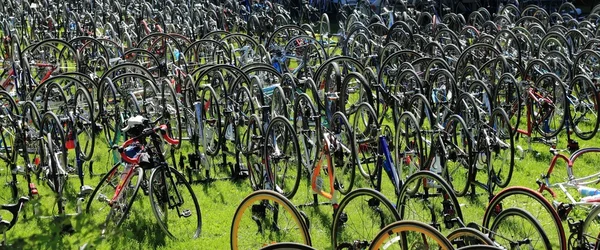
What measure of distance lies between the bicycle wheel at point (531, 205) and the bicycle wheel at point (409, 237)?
723 millimetres

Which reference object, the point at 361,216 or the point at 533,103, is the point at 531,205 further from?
the point at 533,103

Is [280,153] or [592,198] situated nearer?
[592,198]

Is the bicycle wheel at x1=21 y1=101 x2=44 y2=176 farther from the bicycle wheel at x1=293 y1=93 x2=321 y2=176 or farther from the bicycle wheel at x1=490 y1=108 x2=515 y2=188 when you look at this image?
the bicycle wheel at x1=490 y1=108 x2=515 y2=188

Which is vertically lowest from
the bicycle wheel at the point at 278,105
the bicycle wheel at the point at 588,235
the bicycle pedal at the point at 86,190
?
the bicycle wheel at the point at 588,235

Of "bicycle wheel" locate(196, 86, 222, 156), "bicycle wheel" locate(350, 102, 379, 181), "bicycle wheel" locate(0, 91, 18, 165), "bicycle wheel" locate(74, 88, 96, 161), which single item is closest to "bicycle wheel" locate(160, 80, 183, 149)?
"bicycle wheel" locate(196, 86, 222, 156)

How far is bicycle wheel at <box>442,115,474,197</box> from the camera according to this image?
7.01m

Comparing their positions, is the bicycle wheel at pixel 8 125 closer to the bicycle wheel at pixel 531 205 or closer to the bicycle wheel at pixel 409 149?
the bicycle wheel at pixel 409 149

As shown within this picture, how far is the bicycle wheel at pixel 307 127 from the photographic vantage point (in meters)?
7.21

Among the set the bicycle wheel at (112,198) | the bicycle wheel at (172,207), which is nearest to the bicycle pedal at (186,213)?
the bicycle wheel at (172,207)

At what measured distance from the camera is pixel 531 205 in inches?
236

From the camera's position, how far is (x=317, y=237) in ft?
21.9

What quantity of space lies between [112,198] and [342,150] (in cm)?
224

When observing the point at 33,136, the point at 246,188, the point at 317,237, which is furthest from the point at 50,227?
the point at 317,237

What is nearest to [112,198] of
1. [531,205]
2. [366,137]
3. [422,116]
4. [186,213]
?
[186,213]
